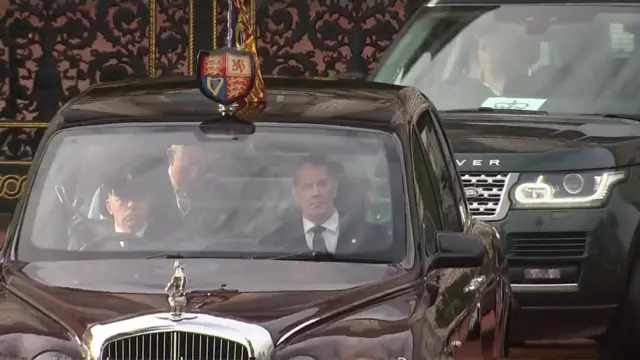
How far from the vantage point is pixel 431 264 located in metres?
5.66

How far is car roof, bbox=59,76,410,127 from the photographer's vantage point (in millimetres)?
6098

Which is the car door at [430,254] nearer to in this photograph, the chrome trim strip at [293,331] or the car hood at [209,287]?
the car hood at [209,287]

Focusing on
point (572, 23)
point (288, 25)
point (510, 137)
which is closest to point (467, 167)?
point (510, 137)

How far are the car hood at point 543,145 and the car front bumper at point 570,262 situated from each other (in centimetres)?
23

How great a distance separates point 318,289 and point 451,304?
58cm

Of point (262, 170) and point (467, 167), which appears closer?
point (262, 170)

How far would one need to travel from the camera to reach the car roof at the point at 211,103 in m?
6.10

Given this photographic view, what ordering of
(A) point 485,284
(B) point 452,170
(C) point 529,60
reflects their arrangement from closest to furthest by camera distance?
(A) point 485,284 < (B) point 452,170 < (C) point 529,60

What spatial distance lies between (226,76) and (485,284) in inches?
51.6

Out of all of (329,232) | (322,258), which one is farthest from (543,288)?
(322,258)

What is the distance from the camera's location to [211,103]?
20.6 feet

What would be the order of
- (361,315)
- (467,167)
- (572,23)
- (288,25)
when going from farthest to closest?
(288,25), (572,23), (467,167), (361,315)

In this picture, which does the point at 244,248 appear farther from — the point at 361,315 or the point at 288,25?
the point at 288,25

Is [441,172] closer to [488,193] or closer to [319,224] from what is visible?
[319,224]
